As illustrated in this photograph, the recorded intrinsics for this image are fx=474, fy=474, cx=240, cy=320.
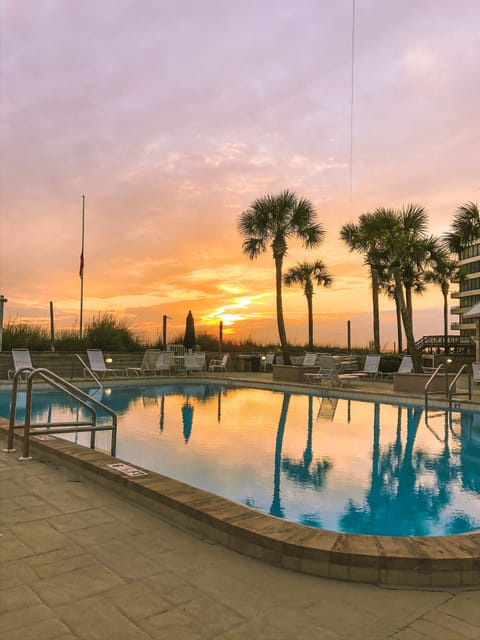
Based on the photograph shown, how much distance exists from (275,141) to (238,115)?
54.4 inches

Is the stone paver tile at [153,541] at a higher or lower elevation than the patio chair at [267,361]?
lower

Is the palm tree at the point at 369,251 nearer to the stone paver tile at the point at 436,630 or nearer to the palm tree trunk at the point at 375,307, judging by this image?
the palm tree trunk at the point at 375,307

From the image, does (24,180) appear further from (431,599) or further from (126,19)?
(431,599)

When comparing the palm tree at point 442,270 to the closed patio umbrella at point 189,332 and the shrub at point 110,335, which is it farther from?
the shrub at point 110,335

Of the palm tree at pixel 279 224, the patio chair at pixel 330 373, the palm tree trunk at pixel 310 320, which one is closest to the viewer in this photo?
the patio chair at pixel 330 373

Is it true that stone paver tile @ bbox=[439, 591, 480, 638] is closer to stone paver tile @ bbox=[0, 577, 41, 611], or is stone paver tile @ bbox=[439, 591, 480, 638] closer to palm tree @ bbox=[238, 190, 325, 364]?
stone paver tile @ bbox=[0, 577, 41, 611]

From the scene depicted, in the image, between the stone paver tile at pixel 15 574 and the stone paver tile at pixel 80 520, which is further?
the stone paver tile at pixel 80 520

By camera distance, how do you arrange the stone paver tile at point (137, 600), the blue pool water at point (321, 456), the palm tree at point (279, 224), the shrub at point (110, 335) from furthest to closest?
the shrub at point (110, 335)
the palm tree at point (279, 224)
the blue pool water at point (321, 456)
the stone paver tile at point (137, 600)

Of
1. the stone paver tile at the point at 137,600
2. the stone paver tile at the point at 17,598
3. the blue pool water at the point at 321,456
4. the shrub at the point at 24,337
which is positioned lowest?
the blue pool water at the point at 321,456

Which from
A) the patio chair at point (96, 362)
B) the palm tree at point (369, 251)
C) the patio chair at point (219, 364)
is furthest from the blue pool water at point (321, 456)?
the palm tree at point (369, 251)

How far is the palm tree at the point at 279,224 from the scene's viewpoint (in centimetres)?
1758

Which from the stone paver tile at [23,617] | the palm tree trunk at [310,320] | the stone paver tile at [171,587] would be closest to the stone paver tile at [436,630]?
the stone paver tile at [171,587]

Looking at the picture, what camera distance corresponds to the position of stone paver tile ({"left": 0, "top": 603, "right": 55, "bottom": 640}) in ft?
5.83

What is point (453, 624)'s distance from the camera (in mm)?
1889
